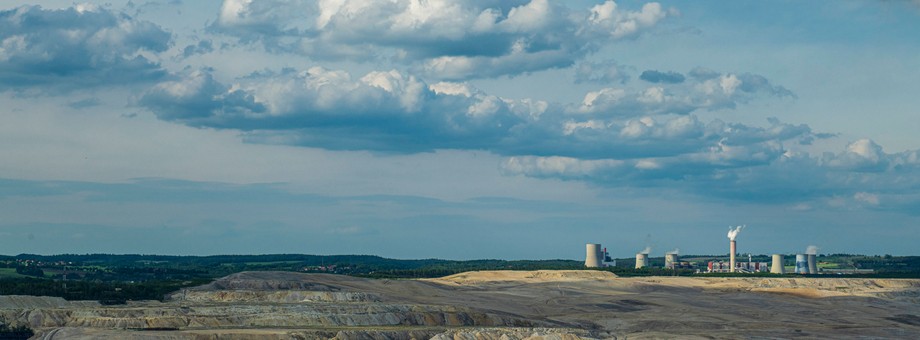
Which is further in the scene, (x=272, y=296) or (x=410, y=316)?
(x=272, y=296)

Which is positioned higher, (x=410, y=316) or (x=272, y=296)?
(x=272, y=296)

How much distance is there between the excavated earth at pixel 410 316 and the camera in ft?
378

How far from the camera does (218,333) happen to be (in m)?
107

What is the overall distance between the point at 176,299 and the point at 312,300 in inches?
809

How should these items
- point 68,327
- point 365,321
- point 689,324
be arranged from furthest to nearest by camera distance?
point 689,324 < point 365,321 < point 68,327

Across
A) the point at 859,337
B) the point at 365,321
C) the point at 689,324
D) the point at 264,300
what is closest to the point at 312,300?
the point at 264,300

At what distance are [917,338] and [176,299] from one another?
10238 centimetres

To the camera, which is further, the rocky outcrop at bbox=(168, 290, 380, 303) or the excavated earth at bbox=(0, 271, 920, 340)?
the rocky outcrop at bbox=(168, 290, 380, 303)

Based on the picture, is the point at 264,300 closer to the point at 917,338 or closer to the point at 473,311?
the point at 473,311

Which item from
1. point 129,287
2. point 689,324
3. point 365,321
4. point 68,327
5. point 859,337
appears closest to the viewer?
point 68,327

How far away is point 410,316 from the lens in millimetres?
136875

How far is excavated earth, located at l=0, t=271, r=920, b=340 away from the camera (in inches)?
4535

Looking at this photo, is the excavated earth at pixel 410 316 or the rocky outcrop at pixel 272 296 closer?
the excavated earth at pixel 410 316

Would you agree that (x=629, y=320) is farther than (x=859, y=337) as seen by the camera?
Yes
